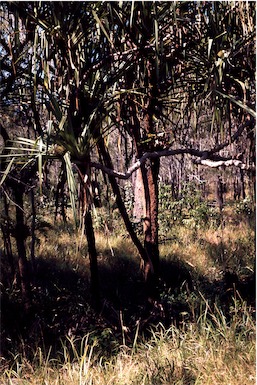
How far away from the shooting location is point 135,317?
13.3 feet

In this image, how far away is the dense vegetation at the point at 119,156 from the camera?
2.52 meters

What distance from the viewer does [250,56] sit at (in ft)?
10.2

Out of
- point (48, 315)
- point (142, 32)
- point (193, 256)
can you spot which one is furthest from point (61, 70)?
point (193, 256)

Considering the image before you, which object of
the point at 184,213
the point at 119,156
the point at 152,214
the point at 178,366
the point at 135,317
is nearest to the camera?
the point at 178,366

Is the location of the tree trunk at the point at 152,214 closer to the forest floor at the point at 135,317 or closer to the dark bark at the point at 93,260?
the forest floor at the point at 135,317

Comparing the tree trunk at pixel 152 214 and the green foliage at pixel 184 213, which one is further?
the green foliage at pixel 184 213

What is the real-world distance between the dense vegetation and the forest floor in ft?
0.05

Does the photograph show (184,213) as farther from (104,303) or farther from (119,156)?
(119,156)

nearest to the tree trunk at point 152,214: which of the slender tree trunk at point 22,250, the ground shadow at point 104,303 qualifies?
the ground shadow at point 104,303

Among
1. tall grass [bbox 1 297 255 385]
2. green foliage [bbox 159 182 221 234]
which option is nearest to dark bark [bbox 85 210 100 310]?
tall grass [bbox 1 297 255 385]

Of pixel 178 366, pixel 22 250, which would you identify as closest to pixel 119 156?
pixel 22 250

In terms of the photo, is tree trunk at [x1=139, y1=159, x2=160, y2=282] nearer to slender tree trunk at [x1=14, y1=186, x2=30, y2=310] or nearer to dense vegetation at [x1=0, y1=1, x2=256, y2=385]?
dense vegetation at [x1=0, y1=1, x2=256, y2=385]

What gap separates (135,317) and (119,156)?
1.47 meters

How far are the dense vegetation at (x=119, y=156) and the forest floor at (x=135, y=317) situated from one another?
0.6 inches
